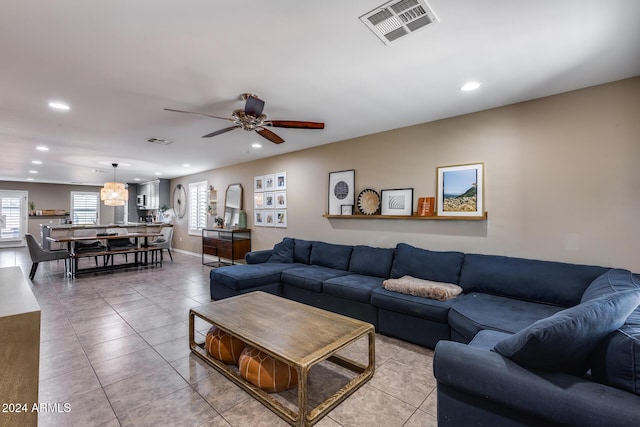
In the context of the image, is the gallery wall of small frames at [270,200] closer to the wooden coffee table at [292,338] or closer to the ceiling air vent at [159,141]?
the ceiling air vent at [159,141]

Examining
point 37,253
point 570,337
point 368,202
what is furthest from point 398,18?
point 37,253

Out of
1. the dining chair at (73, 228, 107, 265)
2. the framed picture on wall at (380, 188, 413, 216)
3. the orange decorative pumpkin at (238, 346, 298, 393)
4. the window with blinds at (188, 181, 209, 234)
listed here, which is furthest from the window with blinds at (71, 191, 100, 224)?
the orange decorative pumpkin at (238, 346, 298, 393)

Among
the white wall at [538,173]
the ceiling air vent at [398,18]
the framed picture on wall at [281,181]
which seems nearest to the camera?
the ceiling air vent at [398,18]

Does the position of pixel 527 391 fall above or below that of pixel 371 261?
below

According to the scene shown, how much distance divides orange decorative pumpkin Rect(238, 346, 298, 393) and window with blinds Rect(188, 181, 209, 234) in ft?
21.5

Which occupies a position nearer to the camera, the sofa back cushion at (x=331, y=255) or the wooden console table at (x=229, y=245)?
the sofa back cushion at (x=331, y=255)

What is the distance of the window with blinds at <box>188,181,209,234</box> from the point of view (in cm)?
816

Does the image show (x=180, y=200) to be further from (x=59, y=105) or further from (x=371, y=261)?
(x=371, y=261)

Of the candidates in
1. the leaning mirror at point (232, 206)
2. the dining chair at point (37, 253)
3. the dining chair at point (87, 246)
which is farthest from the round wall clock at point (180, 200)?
the dining chair at point (37, 253)

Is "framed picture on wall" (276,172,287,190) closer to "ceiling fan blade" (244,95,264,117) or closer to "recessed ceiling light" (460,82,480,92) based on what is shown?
"ceiling fan blade" (244,95,264,117)

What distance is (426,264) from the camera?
3383 millimetres

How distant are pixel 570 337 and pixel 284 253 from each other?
410 centimetres

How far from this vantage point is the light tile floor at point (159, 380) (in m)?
1.85

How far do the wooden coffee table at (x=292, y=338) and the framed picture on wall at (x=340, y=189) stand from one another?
2.23 m
